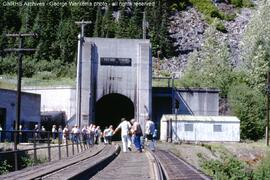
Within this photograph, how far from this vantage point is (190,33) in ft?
518

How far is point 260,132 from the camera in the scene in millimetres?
65938

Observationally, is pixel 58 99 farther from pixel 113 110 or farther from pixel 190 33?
pixel 190 33

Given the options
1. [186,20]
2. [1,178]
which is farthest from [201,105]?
[186,20]

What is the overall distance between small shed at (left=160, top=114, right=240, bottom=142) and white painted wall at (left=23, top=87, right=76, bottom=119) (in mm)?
9844

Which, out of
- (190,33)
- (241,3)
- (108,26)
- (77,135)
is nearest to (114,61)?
(77,135)

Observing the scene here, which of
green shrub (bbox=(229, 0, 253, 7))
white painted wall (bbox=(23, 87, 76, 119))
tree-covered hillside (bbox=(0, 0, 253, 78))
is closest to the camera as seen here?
white painted wall (bbox=(23, 87, 76, 119))

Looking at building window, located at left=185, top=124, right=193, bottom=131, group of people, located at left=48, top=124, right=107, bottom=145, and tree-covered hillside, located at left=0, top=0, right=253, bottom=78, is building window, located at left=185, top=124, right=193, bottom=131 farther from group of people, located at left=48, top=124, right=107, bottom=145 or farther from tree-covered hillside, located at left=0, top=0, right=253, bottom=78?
tree-covered hillside, located at left=0, top=0, right=253, bottom=78

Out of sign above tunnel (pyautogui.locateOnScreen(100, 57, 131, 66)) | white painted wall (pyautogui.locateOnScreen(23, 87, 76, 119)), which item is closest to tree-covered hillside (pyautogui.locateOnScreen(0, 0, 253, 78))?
white painted wall (pyautogui.locateOnScreen(23, 87, 76, 119))

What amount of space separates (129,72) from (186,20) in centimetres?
11692

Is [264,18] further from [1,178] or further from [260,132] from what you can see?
[1,178]

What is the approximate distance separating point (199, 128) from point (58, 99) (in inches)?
610

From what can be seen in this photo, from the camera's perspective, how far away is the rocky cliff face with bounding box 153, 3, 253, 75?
137 metres

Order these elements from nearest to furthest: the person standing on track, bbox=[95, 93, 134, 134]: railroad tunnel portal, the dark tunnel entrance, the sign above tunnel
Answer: the person standing on track → the sign above tunnel → the dark tunnel entrance → bbox=[95, 93, 134, 134]: railroad tunnel portal

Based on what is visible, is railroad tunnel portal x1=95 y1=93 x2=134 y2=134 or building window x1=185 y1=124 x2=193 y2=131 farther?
railroad tunnel portal x1=95 y1=93 x2=134 y2=134
